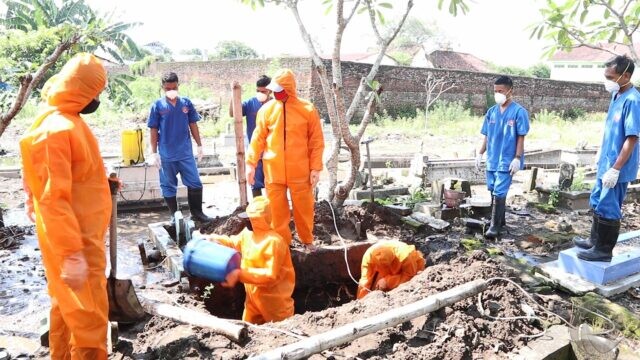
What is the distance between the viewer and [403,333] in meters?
3.12

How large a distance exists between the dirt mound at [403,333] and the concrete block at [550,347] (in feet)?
0.23

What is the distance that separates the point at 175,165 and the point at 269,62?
16.3 metres

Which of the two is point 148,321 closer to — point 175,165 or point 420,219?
point 175,165

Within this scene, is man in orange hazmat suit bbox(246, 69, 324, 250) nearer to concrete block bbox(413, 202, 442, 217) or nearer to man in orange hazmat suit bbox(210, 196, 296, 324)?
man in orange hazmat suit bbox(210, 196, 296, 324)

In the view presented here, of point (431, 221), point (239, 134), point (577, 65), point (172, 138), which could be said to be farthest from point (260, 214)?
point (577, 65)

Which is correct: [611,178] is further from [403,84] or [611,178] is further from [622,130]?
[403,84]

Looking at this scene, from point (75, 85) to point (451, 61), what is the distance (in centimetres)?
3387

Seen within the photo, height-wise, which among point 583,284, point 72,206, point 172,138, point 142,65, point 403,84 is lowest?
point 583,284

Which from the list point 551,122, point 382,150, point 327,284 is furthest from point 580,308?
point 551,122

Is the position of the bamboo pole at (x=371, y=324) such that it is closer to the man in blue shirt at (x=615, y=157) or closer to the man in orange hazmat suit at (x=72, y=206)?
the man in orange hazmat suit at (x=72, y=206)

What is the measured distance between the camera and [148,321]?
11.1ft

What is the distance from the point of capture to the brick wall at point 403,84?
2041 centimetres

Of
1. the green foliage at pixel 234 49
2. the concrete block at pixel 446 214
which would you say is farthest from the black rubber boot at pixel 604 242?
the green foliage at pixel 234 49

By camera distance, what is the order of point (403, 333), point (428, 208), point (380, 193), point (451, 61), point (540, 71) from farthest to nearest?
1. point (540, 71)
2. point (451, 61)
3. point (380, 193)
4. point (428, 208)
5. point (403, 333)
